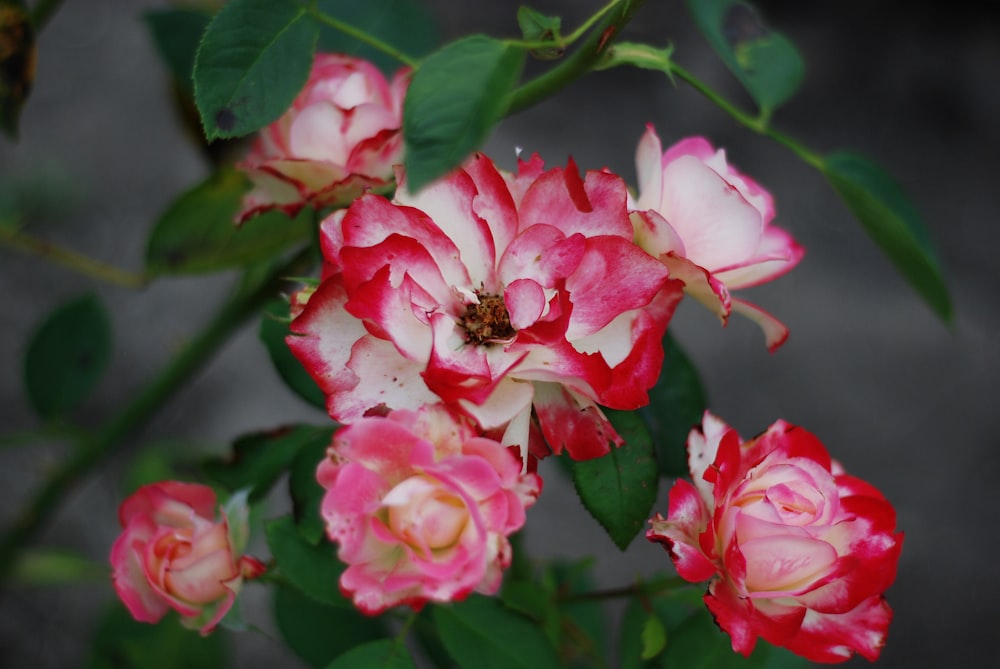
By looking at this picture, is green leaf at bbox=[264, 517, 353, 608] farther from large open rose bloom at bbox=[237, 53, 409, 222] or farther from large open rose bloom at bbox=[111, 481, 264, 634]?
large open rose bloom at bbox=[237, 53, 409, 222]

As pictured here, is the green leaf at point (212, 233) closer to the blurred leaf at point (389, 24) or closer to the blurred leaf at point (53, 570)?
the blurred leaf at point (389, 24)

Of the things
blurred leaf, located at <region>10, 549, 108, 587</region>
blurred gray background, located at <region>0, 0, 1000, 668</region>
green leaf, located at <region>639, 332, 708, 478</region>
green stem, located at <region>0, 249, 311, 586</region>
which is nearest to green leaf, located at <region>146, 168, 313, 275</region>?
green stem, located at <region>0, 249, 311, 586</region>

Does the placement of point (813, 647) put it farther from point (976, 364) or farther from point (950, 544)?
point (976, 364)

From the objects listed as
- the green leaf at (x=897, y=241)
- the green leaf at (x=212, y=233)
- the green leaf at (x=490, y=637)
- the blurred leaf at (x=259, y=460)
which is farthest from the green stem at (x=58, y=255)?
the green leaf at (x=897, y=241)

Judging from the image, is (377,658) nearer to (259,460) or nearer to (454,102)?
(259,460)

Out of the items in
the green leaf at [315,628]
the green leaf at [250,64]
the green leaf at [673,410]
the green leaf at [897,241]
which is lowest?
the green leaf at [315,628]

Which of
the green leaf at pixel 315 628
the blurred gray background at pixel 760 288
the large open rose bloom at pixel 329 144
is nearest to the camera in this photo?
the large open rose bloom at pixel 329 144
